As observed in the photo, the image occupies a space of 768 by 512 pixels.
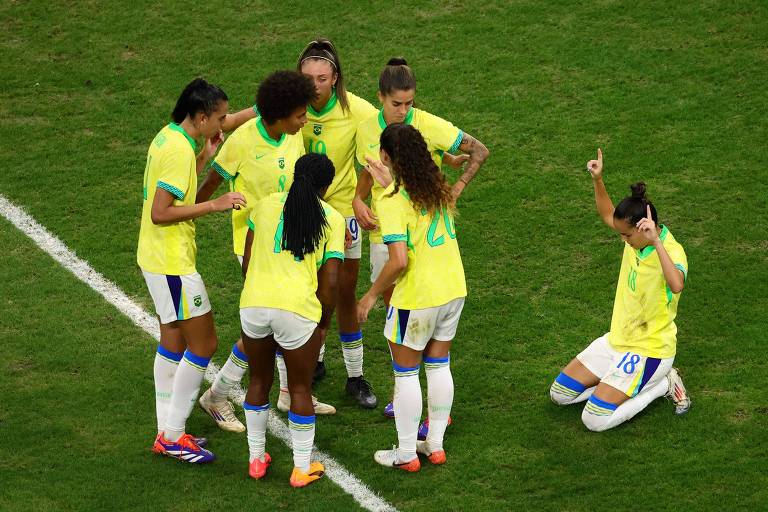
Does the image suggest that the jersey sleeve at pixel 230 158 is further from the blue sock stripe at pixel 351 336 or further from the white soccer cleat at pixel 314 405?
the white soccer cleat at pixel 314 405

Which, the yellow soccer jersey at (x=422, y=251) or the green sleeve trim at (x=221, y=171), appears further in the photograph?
the green sleeve trim at (x=221, y=171)

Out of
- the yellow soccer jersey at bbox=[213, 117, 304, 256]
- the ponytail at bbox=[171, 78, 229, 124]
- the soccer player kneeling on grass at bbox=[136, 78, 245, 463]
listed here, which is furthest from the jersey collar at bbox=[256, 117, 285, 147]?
the ponytail at bbox=[171, 78, 229, 124]

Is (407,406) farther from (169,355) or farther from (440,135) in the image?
(440,135)

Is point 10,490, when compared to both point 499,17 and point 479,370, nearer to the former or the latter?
point 479,370

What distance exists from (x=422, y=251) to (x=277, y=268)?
0.89 meters

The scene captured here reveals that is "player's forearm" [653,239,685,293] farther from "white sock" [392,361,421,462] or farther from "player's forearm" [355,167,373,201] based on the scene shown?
"player's forearm" [355,167,373,201]

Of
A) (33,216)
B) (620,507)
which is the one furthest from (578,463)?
(33,216)

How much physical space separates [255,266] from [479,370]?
2.29m

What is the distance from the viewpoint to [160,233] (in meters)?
7.15

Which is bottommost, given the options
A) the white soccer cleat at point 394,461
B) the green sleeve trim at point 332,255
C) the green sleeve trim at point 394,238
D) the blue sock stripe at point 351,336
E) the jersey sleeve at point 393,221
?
the white soccer cleat at point 394,461

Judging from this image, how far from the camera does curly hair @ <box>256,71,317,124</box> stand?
7074 mm

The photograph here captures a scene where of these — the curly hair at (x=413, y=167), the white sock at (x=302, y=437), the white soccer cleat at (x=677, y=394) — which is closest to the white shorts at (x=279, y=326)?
the white sock at (x=302, y=437)

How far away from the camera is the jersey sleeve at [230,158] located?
739cm

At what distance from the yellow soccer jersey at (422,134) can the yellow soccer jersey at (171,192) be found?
3.94ft
